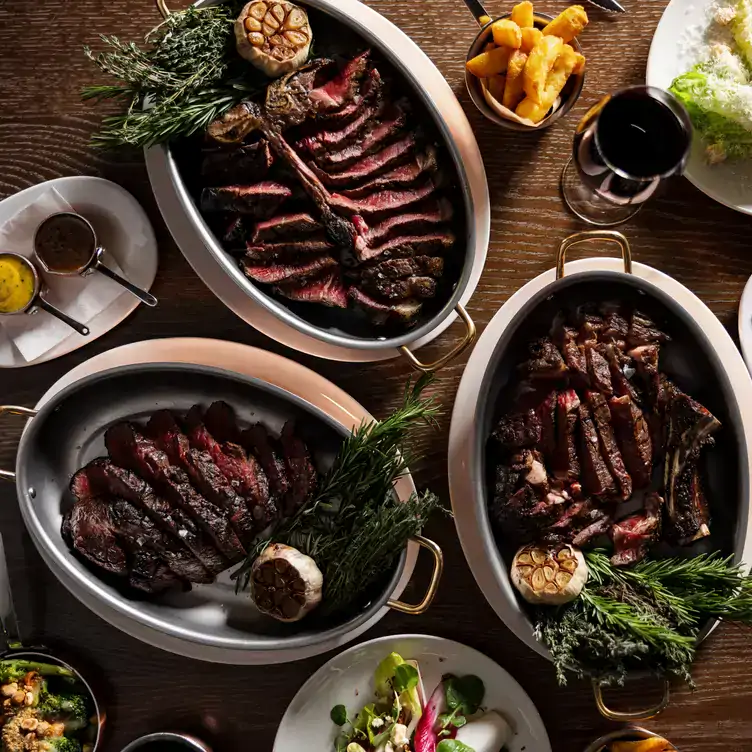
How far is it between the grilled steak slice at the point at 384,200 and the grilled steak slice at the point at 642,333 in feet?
2.49

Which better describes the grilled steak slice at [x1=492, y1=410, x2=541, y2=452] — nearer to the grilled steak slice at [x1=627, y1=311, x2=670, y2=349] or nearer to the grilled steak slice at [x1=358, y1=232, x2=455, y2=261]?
the grilled steak slice at [x1=627, y1=311, x2=670, y2=349]

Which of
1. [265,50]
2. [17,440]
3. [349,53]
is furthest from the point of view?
[17,440]

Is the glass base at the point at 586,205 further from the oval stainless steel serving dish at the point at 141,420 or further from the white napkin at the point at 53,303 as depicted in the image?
the white napkin at the point at 53,303

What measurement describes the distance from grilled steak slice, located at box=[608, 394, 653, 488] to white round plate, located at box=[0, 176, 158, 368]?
156cm

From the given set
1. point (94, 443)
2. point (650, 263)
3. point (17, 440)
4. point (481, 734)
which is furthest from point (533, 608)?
point (17, 440)

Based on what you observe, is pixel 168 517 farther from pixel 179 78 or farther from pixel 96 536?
pixel 179 78

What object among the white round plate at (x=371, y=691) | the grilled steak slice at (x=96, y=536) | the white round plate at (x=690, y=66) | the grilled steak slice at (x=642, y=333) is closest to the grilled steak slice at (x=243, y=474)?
the grilled steak slice at (x=96, y=536)

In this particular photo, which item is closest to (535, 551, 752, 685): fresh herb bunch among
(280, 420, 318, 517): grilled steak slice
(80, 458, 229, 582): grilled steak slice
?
(280, 420, 318, 517): grilled steak slice

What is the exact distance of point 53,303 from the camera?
94.9 inches

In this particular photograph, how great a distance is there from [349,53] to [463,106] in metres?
0.42

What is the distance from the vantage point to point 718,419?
2275 millimetres

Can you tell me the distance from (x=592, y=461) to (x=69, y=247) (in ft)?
5.80

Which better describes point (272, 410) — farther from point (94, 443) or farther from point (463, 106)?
point (463, 106)

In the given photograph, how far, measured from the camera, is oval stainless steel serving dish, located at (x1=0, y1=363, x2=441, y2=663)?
223cm
